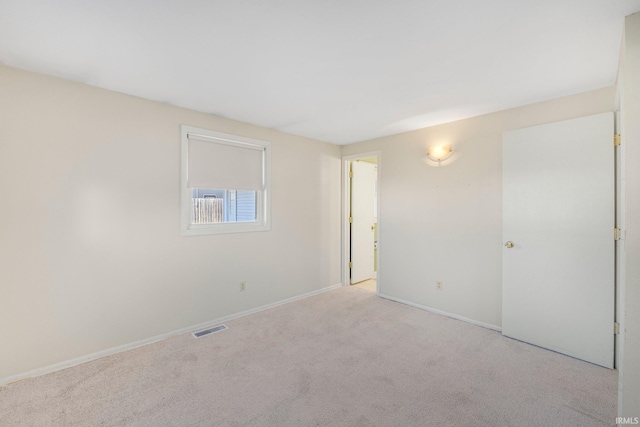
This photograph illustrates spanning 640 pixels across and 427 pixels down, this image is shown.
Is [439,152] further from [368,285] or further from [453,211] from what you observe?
[368,285]

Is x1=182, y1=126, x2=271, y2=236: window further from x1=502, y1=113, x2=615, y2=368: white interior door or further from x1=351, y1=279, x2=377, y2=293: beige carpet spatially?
x1=502, y1=113, x2=615, y2=368: white interior door

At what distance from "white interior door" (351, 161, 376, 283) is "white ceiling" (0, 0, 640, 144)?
6.73ft

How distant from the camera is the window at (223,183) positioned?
3.01 metres

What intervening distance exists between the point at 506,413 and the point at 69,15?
11.3 ft

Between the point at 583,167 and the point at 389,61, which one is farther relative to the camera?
the point at 583,167

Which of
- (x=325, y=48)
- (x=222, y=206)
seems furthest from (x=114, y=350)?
(x=325, y=48)

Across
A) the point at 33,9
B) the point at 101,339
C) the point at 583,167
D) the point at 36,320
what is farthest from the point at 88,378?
the point at 583,167

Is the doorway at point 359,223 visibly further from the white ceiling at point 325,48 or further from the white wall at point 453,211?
the white ceiling at point 325,48

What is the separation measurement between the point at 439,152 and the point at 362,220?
72.7 inches

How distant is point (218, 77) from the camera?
2236mm

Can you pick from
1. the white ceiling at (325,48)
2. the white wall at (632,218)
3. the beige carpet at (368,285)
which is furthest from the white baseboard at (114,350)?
the white wall at (632,218)

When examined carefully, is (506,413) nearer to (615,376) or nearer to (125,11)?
(615,376)

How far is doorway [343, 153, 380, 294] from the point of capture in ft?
15.1

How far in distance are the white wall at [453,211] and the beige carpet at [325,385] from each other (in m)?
0.60
